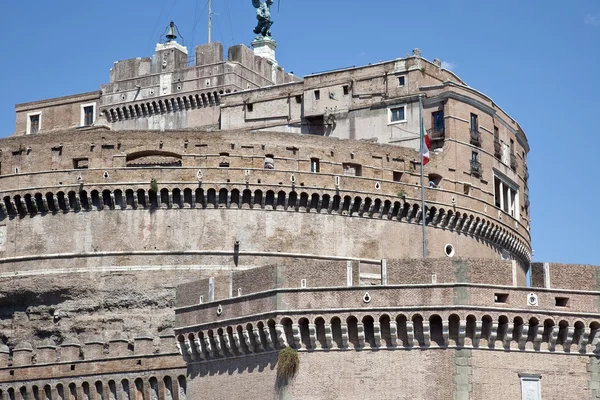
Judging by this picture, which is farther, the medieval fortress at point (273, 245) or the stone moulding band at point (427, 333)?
the medieval fortress at point (273, 245)

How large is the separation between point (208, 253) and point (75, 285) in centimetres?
494

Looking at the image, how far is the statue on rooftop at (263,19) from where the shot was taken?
6994 cm

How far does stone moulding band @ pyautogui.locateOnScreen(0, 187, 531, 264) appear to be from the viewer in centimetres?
5025

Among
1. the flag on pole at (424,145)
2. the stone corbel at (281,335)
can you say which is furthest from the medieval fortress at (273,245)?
the flag on pole at (424,145)

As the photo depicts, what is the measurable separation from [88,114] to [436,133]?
19255 mm

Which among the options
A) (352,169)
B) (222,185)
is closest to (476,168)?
(352,169)

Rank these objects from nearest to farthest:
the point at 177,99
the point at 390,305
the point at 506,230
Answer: the point at 390,305 → the point at 506,230 → the point at 177,99

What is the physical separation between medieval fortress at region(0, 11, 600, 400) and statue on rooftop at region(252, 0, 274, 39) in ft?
11.5

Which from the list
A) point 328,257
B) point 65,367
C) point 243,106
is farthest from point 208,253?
point 243,106

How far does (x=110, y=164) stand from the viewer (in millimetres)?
50781

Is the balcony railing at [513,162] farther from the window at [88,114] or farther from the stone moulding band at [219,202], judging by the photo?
the window at [88,114]

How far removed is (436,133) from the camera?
54.4 m

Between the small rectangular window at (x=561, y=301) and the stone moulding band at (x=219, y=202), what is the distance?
20814mm

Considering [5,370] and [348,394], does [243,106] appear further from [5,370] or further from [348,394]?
[348,394]
